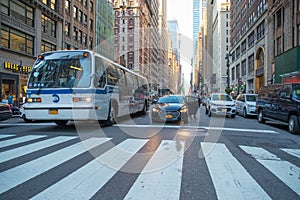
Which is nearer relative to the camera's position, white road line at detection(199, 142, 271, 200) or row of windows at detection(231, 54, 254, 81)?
white road line at detection(199, 142, 271, 200)

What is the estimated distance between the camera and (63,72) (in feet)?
29.8

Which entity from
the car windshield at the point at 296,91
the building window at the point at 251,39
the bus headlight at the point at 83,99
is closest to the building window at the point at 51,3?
the bus headlight at the point at 83,99

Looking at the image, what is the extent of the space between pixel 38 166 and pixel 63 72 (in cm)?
508

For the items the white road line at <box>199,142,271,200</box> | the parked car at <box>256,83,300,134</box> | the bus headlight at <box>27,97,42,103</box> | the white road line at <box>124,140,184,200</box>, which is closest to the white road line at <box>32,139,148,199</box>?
the white road line at <box>124,140,184,200</box>

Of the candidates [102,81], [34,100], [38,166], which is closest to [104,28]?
[102,81]

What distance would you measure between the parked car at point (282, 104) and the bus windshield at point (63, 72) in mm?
8010

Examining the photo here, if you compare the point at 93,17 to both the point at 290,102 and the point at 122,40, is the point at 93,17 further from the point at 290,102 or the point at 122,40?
the point at 290,102

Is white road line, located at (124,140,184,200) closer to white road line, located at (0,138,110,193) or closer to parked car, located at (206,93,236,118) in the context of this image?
white road line, located at (0,138,110,193)

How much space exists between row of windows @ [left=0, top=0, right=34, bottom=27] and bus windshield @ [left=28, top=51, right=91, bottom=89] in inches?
677

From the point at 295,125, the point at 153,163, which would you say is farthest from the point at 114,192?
the point at 295,125

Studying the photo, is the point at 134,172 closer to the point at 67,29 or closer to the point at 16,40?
the point at 16,40

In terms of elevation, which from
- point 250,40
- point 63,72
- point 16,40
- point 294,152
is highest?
point 250,40

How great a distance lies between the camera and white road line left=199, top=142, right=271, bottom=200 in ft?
11.3

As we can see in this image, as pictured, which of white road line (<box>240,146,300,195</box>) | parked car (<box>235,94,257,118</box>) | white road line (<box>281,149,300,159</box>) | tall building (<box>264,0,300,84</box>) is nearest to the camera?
white road line (<box>240,146,300,195</box>)
